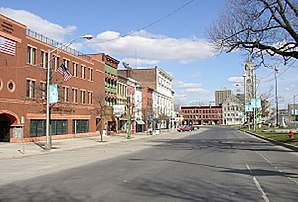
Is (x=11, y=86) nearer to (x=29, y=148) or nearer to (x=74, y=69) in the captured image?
(x=29, y=148)

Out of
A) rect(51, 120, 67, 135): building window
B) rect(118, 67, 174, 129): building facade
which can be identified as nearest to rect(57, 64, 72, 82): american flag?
rect(51, 120, 67, 135): building window

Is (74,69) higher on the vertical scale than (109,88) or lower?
higher

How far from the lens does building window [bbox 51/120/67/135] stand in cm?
4602

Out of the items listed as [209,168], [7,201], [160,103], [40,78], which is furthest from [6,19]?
[160,103]

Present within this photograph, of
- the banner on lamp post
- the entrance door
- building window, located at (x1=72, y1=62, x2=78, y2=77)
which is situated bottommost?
the entrance door

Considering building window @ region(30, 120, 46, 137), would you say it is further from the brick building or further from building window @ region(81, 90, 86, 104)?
the brick building

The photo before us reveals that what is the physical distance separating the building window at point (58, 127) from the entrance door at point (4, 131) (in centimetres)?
762

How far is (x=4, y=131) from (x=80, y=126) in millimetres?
16013

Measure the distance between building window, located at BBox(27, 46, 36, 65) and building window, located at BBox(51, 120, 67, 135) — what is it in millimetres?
7883

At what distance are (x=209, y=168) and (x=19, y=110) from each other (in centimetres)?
2603

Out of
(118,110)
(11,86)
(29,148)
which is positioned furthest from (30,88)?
(118,110)

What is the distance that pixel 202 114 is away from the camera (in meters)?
187

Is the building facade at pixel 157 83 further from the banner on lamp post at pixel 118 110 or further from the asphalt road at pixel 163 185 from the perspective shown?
the asphalt road at pixel 163 185

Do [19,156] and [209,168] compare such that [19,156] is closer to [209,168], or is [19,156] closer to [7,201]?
[209,168]
